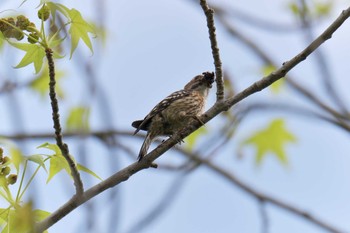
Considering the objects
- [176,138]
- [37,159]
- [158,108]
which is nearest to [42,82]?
[158,108]

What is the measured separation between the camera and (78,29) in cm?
474

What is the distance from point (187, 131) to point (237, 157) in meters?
3.91

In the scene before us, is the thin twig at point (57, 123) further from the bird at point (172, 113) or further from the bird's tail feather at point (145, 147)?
the bird at point (172, 113)

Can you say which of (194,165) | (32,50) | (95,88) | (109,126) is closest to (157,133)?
(194,165)

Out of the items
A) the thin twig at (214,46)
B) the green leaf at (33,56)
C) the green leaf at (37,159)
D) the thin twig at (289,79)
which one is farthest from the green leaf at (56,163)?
the thin twig at (289,79)

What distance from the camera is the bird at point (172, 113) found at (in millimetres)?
6785

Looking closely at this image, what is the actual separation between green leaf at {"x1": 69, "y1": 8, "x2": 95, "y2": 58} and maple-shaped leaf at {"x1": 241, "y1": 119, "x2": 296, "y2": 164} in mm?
5260

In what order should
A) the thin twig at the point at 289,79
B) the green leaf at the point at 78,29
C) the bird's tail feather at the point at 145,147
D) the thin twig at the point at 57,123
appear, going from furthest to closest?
the thin twig at the point at 289,79 < the bird's tail feather at the point at 145,147 < the green leaf at the point at 78,29 < the thin twig at the point at 57,123

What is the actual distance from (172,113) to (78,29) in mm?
2352

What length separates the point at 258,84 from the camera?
500 cm

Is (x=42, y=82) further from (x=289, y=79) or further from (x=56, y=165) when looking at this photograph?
(x=56, y=165)

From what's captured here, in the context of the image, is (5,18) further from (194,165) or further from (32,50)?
(194,165)

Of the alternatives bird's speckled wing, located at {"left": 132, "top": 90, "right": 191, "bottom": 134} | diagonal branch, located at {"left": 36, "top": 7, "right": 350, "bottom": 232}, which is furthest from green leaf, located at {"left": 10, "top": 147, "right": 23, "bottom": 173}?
bird's speckled wing, located at {"left": 132, "top": 90, "right": 191, "bottom": 134}

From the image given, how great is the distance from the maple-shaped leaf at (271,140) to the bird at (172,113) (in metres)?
2.18
